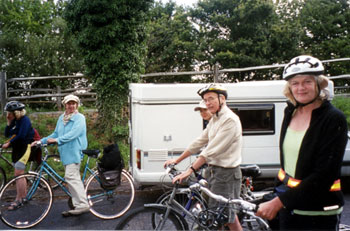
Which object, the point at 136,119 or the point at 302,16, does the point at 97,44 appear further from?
the point at 302,16

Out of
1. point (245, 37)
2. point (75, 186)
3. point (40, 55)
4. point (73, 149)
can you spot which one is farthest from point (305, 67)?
point (245, 37)

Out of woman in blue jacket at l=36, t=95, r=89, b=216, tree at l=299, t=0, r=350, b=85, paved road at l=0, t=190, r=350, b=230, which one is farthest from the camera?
tree at l=299, t=0, r=350, b=85

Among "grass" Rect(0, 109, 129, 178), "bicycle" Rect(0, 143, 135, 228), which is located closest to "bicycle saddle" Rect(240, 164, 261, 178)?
"bicycle" Rect(0, 143, 135, 228)

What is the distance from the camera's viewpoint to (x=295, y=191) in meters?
2.04

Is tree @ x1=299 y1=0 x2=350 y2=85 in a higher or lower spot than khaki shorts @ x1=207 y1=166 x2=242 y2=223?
higher

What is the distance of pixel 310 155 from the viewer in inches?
79.3

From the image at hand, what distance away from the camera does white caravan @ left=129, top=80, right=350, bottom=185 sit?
6.60m

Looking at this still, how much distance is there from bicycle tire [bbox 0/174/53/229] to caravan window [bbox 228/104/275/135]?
3.60m

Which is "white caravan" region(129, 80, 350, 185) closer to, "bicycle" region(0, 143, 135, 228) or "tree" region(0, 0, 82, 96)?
"bicycle" region(0, 143, 135, 228)

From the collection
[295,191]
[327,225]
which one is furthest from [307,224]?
[295,191]

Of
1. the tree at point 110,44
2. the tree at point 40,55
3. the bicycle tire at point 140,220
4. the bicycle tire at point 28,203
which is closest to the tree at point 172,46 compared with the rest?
the tree at point 40,55

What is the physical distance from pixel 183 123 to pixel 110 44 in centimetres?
510

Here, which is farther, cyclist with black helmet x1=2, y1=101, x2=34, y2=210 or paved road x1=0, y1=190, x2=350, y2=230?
cyclist with black helmet x1=2, y1=101, x2=34, y2=210

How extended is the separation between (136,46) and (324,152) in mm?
9614
